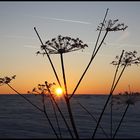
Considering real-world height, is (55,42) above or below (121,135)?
below

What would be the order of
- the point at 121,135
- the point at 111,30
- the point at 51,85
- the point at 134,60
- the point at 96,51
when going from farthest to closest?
the point at 121,135 → the point at 51,85 → the point at 134,60 → the point at 111,30 → the point at 96,51

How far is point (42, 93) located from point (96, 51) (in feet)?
5.83

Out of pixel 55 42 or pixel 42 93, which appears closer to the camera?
pixel 55 42

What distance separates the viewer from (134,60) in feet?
20.6

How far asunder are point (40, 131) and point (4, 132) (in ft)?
14.5

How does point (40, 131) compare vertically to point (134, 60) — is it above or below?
above

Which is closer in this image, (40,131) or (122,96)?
(122,96)

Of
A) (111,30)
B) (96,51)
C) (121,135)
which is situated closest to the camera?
(96,51)

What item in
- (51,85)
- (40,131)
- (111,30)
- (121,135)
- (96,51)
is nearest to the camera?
(96,51)

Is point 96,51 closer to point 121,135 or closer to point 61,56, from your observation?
point 61,56

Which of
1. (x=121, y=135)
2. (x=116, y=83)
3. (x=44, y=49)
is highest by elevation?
(x=121, y=135)

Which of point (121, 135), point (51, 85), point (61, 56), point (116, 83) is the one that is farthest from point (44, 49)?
point (121, 135)

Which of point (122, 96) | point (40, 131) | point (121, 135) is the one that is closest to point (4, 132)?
point (40, 131)

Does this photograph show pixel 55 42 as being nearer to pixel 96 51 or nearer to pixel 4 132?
pixel 96 51
